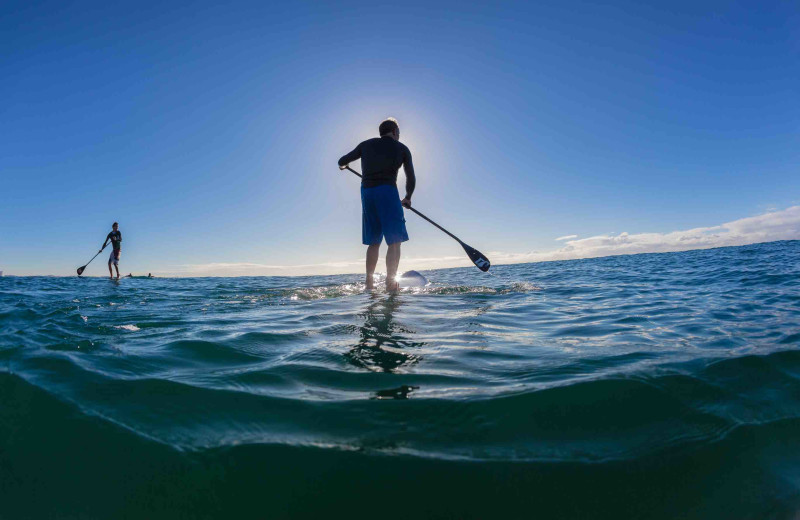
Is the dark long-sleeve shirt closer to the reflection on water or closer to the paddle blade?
the paddle blade

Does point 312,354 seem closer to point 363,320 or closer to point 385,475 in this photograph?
point 363,320

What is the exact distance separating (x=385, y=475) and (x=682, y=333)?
126 inches

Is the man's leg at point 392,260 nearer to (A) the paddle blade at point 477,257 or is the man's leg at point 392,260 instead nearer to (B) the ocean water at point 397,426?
(A) the paddle blade at point 477,257

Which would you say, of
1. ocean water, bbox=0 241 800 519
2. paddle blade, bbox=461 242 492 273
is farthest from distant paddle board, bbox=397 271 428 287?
ocean water, bbox=0 241 800 519

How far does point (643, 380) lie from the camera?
6.15ft

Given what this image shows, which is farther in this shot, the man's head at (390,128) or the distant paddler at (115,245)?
the distant paddler at (115,245)

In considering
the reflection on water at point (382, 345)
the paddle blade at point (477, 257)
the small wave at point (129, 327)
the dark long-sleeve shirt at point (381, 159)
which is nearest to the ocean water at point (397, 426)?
the reflection on water at point (382, 345)

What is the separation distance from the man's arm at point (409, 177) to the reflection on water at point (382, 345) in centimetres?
303

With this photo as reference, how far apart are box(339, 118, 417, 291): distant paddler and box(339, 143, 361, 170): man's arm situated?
0.07 feet

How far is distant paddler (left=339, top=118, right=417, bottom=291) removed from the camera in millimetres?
5902

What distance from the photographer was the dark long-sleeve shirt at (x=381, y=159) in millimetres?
5906

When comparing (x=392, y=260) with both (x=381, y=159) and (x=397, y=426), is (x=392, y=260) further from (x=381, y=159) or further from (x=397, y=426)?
(x=397, y=426)

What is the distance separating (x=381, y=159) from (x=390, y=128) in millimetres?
611

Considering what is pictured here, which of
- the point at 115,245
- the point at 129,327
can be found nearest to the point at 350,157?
the point at 129,327
